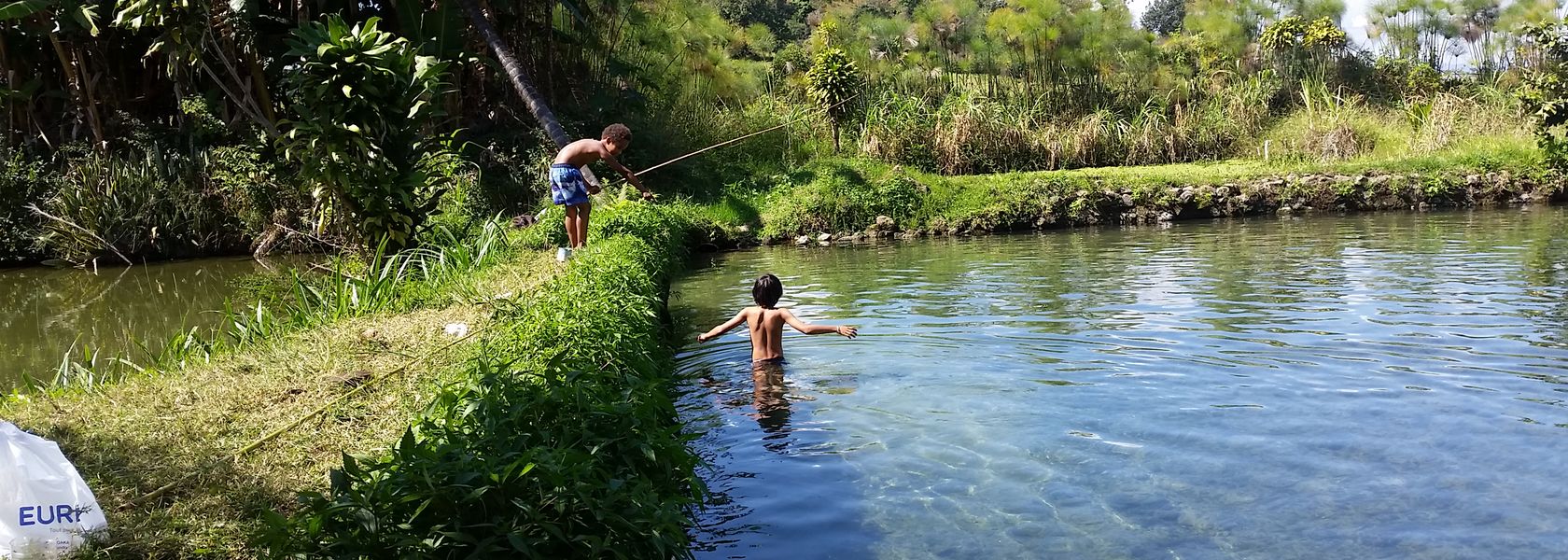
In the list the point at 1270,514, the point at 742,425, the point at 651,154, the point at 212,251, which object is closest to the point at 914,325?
the point at 742,425

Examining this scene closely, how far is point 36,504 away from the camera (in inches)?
142

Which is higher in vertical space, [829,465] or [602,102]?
[602,102]

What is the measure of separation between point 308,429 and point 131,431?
80 cm

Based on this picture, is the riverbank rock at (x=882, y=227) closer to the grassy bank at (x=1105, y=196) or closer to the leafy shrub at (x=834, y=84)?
the grassy bank at (x=1105, y=196)

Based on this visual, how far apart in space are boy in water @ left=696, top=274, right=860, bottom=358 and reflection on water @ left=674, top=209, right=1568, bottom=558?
0.25m

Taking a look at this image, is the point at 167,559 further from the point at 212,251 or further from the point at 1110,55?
the point at 1110,55

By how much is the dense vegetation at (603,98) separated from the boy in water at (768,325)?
383 centimetres

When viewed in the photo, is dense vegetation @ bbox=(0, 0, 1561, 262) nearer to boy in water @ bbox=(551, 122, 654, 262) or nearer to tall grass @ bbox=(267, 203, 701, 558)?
boy in water @ bbox=(551, 122, 654, 262)

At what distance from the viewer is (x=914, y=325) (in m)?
10.5

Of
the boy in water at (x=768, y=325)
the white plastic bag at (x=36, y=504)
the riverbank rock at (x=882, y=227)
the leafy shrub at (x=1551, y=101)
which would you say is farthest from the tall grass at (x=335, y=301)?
the leafy shrub at (x=1551, y=101)

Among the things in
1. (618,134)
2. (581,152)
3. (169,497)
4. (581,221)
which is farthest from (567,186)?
(169,497)

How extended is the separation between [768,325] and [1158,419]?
289cm

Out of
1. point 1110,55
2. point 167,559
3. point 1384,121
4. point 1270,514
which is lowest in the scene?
point 1270,514

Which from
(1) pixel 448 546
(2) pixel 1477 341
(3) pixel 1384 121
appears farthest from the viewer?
(3) pixel 1384 121
